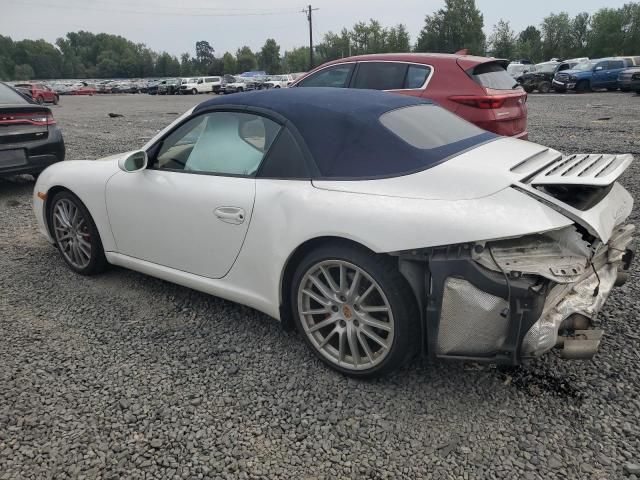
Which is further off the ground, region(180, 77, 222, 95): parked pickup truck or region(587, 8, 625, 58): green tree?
region(587, 8, 625, 58): green tree

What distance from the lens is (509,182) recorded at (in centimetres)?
239

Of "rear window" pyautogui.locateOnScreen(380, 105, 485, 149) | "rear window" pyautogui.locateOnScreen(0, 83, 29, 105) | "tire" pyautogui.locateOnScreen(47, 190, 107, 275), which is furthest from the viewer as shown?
"rear window" pyautogui.locateOnScreen(0, 83, 29, 105)

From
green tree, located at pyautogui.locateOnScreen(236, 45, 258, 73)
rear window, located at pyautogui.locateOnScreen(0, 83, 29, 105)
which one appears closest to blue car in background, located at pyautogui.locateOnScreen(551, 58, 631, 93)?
rear window, located at pyautogui.locateOnScreen(0, 83, 29, 105)

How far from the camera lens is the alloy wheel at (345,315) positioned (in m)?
2.47

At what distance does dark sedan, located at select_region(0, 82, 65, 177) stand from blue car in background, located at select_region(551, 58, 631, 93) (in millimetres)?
24249

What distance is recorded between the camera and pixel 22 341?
307cm

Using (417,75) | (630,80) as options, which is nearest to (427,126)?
(417,75)

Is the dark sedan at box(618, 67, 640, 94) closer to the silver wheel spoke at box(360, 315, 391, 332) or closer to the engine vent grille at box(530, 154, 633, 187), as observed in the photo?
the engine vent grille at box(530, 154, 633, 187)

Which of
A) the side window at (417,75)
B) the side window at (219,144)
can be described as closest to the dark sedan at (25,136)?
the side window at (219,144)

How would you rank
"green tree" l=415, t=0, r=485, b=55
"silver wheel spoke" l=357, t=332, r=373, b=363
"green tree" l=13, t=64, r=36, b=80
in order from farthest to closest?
"green tree" l=13, t=64, r=36, b=80
"green tree" l=415, t=0, r=485, b=55
"silver wheel spoke" l=357, t=332, r=373, b=363

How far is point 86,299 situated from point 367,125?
7.63ft

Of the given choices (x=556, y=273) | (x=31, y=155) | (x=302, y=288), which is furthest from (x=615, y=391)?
(x=31, y=155)

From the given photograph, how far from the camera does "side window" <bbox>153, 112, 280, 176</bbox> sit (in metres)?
2.97

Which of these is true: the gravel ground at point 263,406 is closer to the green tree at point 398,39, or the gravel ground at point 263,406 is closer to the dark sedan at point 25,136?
the dark sedan at point 25,136
